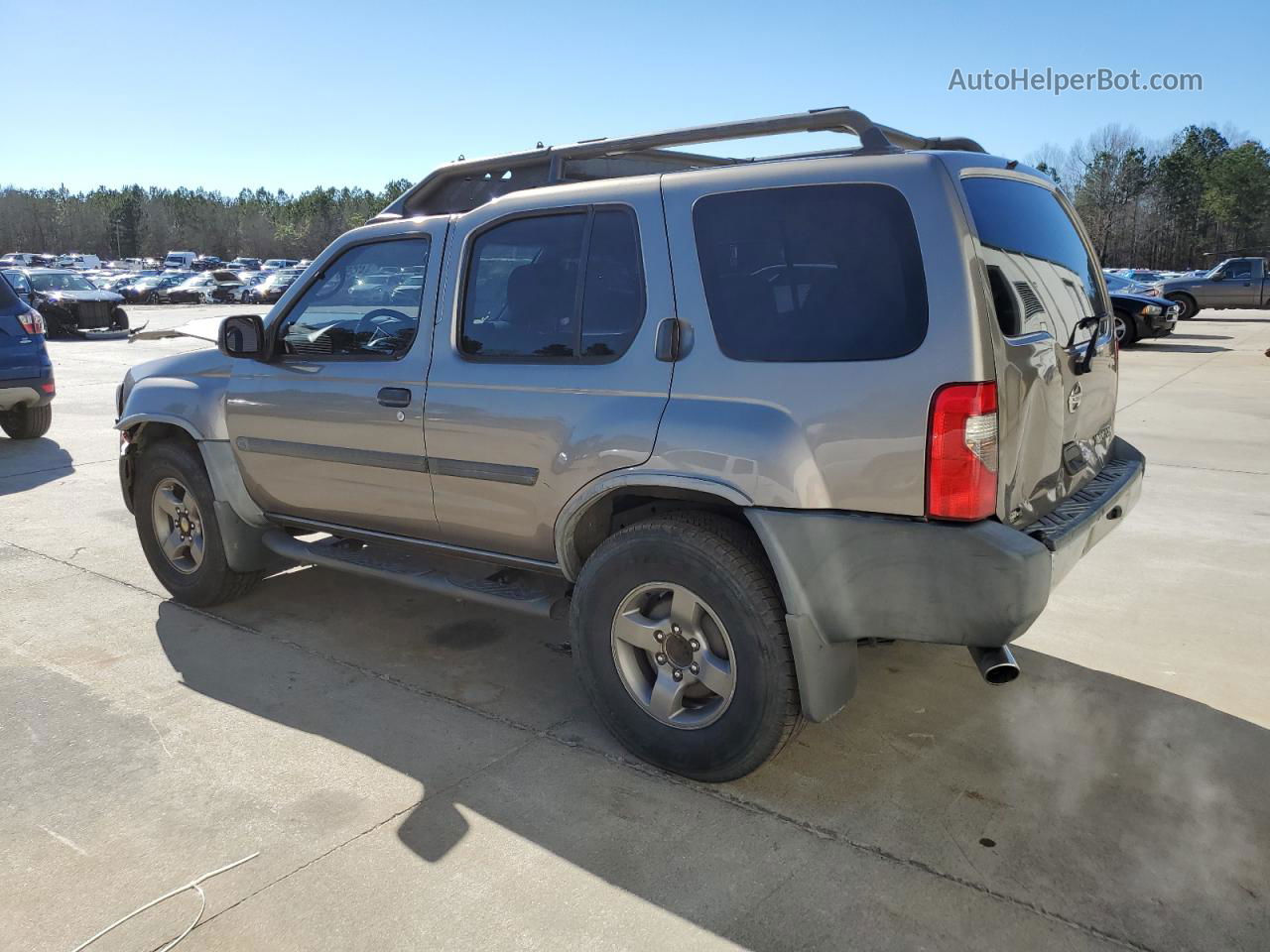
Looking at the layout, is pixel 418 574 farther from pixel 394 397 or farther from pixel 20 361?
pixel 20 361

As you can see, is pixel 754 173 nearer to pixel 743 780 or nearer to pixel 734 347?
pixel 734 347

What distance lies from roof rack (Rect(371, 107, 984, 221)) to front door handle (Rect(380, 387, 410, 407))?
799 mm

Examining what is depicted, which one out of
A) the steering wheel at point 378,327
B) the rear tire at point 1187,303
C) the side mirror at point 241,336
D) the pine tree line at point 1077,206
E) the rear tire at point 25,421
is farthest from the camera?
the pine tree line at point 1077,206

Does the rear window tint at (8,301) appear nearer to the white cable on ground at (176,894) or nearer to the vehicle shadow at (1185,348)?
the white cable on ground at (176,894)

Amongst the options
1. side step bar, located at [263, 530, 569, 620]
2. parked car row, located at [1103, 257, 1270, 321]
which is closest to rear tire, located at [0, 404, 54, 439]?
side step bar, located at [263, 530, 569, 620]

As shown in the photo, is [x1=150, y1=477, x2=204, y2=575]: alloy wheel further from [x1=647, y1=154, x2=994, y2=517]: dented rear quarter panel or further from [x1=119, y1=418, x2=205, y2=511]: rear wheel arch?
[x1=647, y1=154, x2=994, y2=517]: dented rear quarter panel

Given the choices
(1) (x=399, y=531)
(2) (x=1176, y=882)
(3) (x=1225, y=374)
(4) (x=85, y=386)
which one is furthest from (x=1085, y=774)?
(4) (x=85, y=386)

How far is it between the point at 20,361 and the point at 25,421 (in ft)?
2.97

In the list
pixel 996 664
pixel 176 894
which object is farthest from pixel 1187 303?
pixel 176 894

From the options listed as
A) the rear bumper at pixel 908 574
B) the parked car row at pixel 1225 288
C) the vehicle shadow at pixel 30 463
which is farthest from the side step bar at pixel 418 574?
the parked car row at pixel 1225 288

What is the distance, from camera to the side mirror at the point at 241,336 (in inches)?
169

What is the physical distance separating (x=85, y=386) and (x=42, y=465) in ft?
20.9

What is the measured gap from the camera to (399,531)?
417cm

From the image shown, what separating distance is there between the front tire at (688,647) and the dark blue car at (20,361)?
8.08 metres
